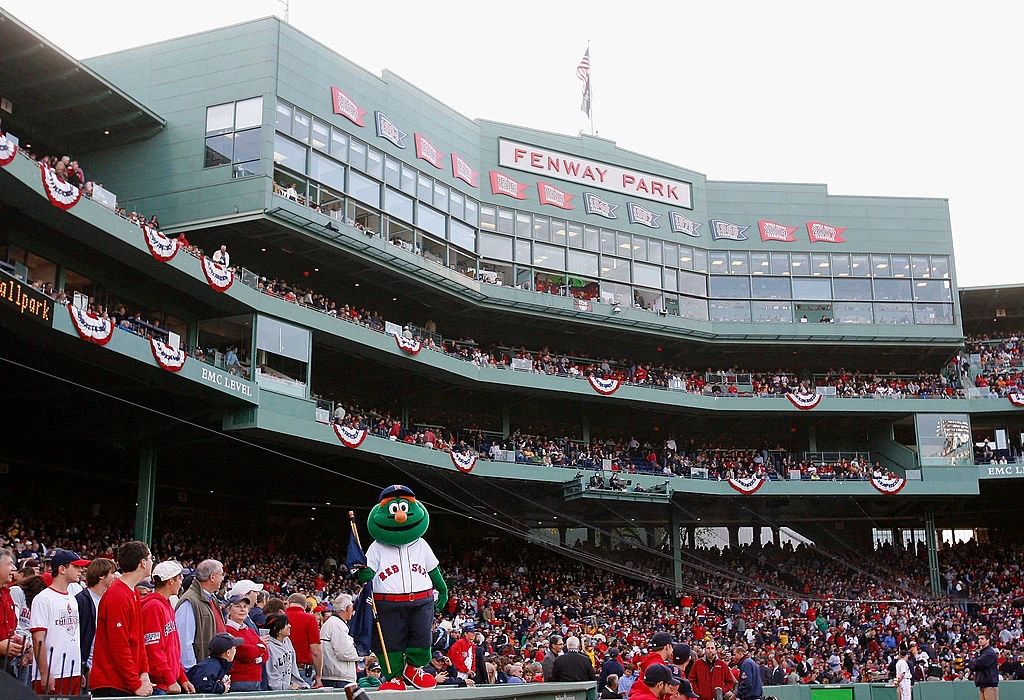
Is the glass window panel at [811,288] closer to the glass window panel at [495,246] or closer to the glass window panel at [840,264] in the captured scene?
the glass window panel at [840,264]

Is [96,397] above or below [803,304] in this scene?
below

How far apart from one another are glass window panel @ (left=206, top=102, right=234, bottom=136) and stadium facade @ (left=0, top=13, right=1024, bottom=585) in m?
0.08

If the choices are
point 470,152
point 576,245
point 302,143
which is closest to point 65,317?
point 302,143

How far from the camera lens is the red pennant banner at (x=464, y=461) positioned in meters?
38.2

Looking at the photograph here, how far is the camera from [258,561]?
108ft

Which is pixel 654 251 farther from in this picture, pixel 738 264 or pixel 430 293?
pixel 430 293

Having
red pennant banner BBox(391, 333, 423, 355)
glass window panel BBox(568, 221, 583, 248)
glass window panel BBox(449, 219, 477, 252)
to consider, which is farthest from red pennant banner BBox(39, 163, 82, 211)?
glass window panel BBox(568, 221, 583, 248)

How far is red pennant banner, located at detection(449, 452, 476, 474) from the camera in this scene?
38250mm

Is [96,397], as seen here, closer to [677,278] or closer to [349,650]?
[349,650]

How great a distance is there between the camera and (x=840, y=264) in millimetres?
49406

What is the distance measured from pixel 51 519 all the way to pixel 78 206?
9.34 metres

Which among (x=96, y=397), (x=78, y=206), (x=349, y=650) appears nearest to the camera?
(x=349, y=650)

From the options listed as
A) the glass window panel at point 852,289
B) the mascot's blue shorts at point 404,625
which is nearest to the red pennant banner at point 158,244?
the mascot's blue shorts at point 404,625

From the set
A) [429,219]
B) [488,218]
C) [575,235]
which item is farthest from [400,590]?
[575,235]
